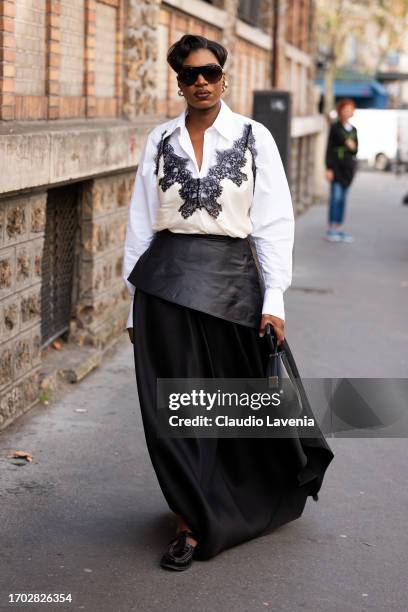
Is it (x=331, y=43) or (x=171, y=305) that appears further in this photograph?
(x=331, y=43)

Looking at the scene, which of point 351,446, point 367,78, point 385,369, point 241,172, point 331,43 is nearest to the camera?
point 241,172

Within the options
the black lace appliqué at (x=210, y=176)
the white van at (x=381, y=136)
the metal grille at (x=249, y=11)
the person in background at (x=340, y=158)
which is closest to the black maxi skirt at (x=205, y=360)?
the black lace appliqué at (x=210, y=176)

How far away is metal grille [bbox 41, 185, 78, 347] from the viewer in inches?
330

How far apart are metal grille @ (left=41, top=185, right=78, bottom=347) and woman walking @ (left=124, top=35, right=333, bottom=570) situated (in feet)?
10.9

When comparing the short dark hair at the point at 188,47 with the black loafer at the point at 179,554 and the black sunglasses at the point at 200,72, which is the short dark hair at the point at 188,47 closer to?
the black sunglasses at the point at 200,72

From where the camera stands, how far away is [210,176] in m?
4.96

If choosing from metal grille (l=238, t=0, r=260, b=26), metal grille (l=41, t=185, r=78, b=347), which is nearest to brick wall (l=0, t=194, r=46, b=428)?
metal grille (l=41, t=185, r=78, b=347)

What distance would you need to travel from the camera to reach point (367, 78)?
168ft

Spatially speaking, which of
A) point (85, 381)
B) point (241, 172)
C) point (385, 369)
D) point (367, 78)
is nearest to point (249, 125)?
point (241, 172)

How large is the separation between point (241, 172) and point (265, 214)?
196 mm

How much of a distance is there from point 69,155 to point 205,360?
2808mm

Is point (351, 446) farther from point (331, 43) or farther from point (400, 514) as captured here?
point (331, 43)

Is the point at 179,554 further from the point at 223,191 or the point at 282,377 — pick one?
the point at 223,191

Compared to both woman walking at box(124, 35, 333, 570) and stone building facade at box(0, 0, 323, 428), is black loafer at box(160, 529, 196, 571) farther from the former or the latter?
stone building facade at box(0, 0, 323, 428)
